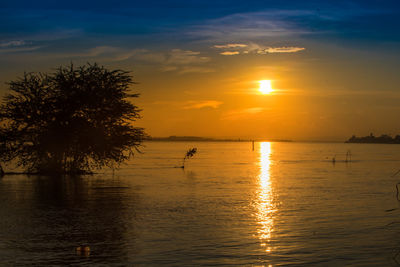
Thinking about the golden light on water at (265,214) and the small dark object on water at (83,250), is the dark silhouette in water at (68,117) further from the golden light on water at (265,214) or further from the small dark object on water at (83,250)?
the small dark object on water at (83,250)

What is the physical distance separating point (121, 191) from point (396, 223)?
1884 centimetres

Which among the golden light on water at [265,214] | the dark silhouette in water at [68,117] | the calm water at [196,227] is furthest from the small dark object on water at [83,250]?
the dark silhouette in water at [68,117]

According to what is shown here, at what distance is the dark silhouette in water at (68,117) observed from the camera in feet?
141

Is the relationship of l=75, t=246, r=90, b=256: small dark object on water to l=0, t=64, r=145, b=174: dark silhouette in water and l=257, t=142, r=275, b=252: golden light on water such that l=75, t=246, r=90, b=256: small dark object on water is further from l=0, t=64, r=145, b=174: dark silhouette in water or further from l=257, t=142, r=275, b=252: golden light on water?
l=0, t=64, r=145, b=174: dark silhouette in water

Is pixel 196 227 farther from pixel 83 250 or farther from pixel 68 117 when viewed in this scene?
pixel 68 117

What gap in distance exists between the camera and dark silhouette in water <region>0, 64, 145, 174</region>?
43.0 m

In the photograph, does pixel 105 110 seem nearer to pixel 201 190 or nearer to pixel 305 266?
pixel 201 190

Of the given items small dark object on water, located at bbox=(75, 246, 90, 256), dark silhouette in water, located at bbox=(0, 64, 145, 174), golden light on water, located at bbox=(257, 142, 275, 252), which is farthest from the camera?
dark silhouette in water, located at bbox=(0, 64, 145, 174)

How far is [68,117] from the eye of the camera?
1706 inches

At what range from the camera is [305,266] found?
44.6 feet

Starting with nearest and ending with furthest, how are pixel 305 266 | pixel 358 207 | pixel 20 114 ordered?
pixel 305 266 < pixel 358 207 < pixel 20 114

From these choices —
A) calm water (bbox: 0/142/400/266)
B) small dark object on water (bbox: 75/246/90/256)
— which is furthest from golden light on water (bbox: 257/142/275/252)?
small dark object on water (bbox: 75/246/90/256)

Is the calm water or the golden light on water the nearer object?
the calm water

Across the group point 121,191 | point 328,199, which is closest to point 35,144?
point 121,191
